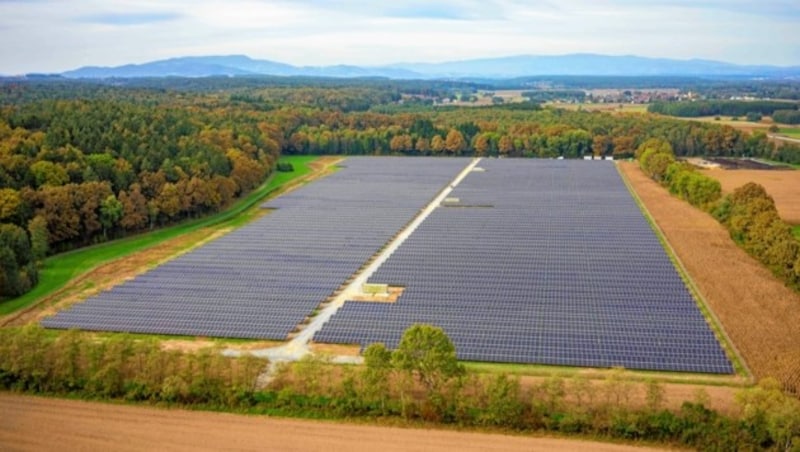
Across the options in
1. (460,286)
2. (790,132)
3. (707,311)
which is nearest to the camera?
(707,311)

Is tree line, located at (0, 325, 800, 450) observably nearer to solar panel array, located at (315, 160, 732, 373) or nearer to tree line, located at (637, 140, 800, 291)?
solar panel array, located at (315, 160, 732, 373)

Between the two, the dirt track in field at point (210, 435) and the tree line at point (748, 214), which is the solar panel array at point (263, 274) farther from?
the tree line at point (748, 214)

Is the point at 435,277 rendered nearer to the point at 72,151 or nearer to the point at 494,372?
the point at 494,372

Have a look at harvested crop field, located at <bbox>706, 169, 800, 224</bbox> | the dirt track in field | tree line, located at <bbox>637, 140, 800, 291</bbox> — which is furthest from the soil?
the dirt track in field

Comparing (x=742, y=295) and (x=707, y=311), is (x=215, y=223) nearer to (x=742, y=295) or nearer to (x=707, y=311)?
(x=707, y=311)

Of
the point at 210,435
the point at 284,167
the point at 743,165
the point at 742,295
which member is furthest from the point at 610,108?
the point at 210,435
